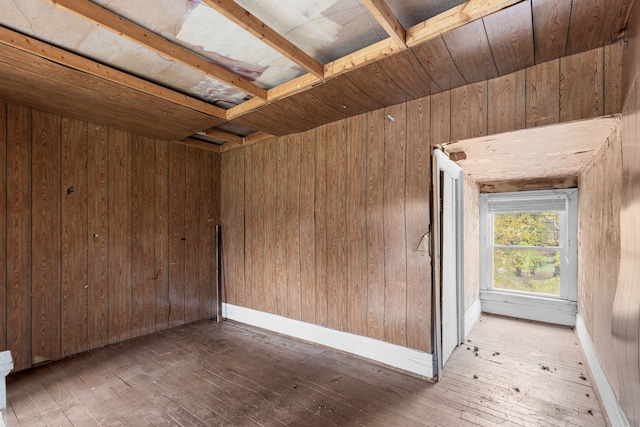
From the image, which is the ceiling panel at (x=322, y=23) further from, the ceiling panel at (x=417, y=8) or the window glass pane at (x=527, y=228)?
the window glass pane at (x=527, y=228)

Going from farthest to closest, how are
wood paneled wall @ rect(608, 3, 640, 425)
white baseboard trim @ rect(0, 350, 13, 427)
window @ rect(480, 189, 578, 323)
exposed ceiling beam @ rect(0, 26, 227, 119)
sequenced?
window @ rect(480, 189, 578, 323) → exposed ceiling beam @ rect(0, 26, 227, 119) → wood paneled wall @ rect(608, 3, 640, 425) → white baseboard trim @ rect(0, 350, 13, 427)

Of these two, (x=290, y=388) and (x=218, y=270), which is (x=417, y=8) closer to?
(x=290, y=388)

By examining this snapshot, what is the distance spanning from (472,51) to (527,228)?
3.67 m

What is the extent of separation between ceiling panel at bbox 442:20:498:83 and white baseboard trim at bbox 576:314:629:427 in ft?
7.64

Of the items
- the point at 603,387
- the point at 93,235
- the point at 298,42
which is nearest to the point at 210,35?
the point at 298,42

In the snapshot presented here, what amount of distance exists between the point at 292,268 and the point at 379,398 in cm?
171

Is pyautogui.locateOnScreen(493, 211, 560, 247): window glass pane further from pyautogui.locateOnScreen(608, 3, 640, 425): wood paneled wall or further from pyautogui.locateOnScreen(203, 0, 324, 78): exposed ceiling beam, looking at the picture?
pyautogui.locateOnScreen(203, 0, 324, 78): exposed ceiling beam

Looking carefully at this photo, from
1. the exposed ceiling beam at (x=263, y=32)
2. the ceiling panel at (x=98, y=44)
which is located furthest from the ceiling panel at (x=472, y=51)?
the ceiling panel at (x=98, y=44)

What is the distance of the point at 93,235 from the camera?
3.29 metres

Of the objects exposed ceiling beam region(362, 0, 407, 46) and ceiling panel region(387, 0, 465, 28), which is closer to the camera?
exposed ceiling beam region(362, 0, 407, 46)

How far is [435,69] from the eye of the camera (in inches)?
84.1

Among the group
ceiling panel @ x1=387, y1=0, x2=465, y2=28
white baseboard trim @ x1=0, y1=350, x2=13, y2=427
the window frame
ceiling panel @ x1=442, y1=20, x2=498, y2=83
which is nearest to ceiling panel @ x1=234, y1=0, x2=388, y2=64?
ceiling panel @ x1=387, y1=0, x2=465, y2=28

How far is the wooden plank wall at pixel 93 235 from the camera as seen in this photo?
280 cm

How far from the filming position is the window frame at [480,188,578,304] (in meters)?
4.08
